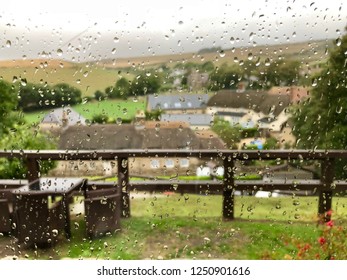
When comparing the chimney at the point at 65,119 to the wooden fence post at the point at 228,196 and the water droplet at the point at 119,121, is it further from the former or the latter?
the wooden fence post at the point at 228,196

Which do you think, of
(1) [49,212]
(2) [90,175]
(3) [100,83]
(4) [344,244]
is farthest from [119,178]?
(4) [344,244]

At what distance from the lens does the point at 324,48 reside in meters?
1.17

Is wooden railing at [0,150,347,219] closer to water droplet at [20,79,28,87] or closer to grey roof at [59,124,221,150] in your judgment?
grey roof at [59,124,221,150]

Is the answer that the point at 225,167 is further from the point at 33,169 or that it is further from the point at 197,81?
the point at 33,169

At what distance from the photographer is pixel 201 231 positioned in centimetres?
137

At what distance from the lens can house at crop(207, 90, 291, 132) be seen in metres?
1.20

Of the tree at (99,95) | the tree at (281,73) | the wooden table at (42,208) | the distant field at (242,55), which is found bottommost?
the wooden table at (42,208)

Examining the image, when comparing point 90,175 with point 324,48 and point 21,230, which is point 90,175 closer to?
point 21,230

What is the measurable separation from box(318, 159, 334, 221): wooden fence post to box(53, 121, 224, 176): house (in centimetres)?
40

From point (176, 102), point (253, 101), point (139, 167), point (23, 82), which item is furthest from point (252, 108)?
point (23, 82)

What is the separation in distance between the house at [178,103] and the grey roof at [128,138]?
67 mm

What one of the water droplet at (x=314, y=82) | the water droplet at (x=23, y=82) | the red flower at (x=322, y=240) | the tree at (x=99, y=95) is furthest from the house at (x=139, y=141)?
the red flower at (x=322, y=240)

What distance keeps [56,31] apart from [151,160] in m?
0.55

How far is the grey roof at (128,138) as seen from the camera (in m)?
1.25
